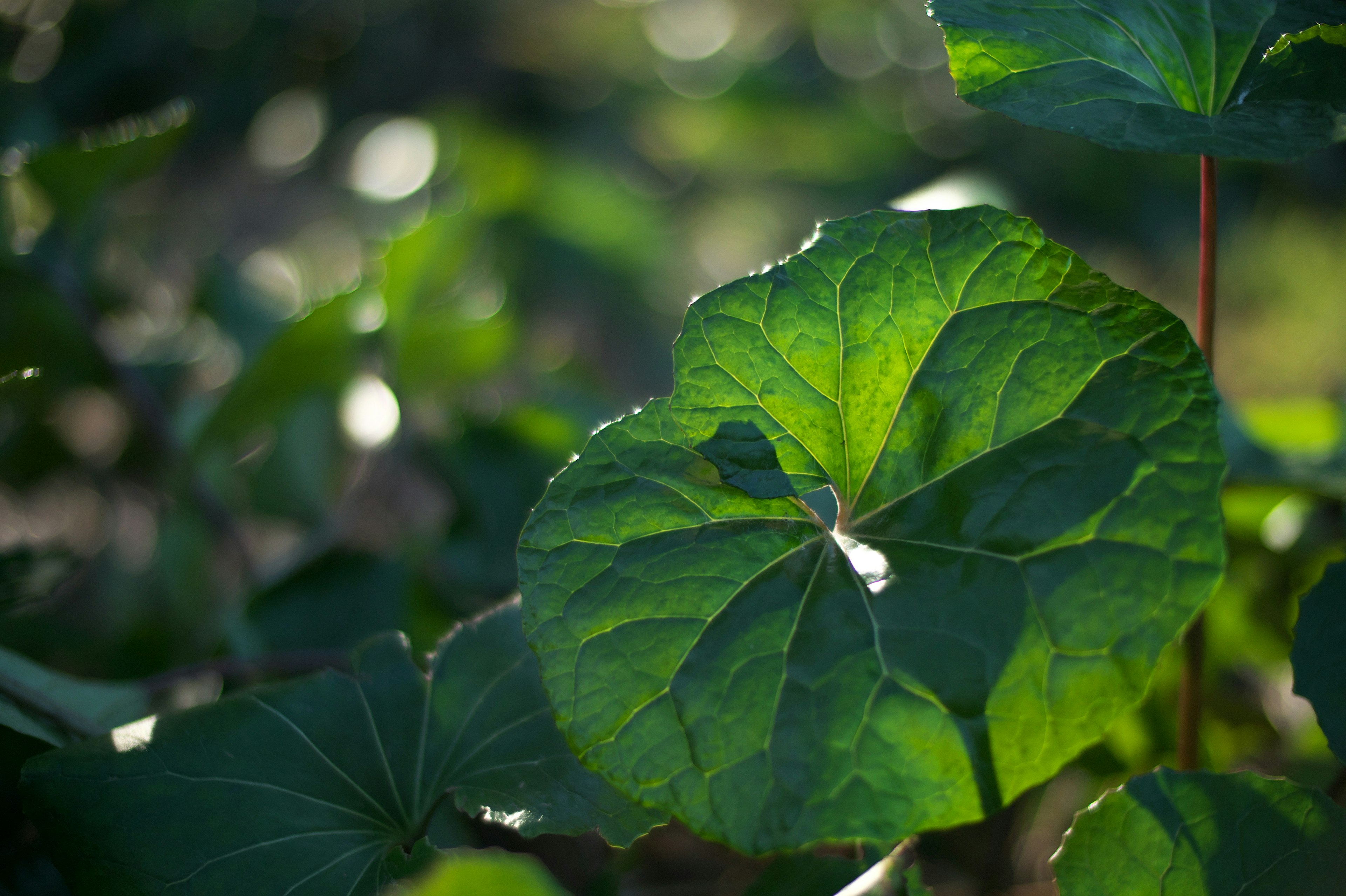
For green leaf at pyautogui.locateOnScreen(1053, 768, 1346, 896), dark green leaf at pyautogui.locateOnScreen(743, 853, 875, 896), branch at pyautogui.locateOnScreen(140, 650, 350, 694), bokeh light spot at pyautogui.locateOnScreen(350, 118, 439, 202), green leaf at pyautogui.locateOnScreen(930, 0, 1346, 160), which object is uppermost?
green leaf at pyautogui.locateOnScreen(930, 0, 1346, 160)

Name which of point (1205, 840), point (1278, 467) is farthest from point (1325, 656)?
point (1278, 467)

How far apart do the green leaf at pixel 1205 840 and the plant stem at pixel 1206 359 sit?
0.23 feet

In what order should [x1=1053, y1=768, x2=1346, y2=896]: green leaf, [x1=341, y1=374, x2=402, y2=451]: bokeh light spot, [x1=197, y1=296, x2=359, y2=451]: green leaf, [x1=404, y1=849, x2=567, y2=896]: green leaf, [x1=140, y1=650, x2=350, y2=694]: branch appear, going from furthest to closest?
1. [x1=341, y1=374, x2=402, y2=451]: bokeh light spot
2. [x1=197, y1=296, x2=359, y2=451]: green leaf
3. [x1=140, y1=650, x2=350, y2=694]: branch
4. [x1=1053, y1=768, x2=1346, y2=896]: green leaf
5. [x1=404, y1=849, x2=567, y2=896]: green leaf

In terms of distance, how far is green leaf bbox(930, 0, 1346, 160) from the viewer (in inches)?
13.0

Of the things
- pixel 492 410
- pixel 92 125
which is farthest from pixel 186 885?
pixel 92 125

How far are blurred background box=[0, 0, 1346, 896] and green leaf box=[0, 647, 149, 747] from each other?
2cm

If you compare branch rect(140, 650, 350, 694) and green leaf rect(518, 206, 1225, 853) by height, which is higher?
green leaf rect(518, 206, 1225, 853)

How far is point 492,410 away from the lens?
948 millimetres

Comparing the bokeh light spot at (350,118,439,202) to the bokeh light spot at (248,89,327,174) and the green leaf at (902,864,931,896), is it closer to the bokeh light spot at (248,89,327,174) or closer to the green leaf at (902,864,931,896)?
the bokeh light spot at (248,89,327,174)

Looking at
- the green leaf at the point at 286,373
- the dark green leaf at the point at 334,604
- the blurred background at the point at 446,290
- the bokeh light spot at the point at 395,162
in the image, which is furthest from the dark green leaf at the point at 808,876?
the bokeh light spot at the point at 395,162

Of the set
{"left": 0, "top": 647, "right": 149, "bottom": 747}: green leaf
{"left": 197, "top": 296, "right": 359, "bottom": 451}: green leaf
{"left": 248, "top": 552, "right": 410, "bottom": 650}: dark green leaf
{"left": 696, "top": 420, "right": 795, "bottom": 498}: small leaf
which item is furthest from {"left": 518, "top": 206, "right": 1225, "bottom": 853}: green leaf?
{"left": 197, "top": 296, "right": 359, "bottom": 451}: green leaf

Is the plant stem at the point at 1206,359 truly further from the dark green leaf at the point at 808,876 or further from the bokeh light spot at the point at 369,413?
the bokeh light spot at the point at 369,413

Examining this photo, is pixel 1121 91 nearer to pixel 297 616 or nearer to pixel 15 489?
pixel 297 616

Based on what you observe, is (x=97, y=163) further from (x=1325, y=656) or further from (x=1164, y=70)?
(x=1325, y=656)
